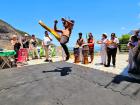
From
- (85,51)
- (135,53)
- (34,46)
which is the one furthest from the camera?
(34,46)

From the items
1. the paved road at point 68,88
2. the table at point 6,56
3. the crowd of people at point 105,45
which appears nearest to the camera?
the paved road at point 68,88

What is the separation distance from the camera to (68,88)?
22.6 feet

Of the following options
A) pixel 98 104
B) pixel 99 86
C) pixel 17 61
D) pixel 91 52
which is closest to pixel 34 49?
pixel 17 61

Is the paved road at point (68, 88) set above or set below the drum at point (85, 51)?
below

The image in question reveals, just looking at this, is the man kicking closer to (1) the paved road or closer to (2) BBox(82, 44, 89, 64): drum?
(1) the paved road

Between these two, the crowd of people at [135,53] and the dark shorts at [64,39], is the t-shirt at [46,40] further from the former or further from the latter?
the crowd of people at [135,53]

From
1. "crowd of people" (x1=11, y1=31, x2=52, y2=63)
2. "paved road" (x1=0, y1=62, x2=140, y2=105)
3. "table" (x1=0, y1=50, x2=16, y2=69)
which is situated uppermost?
"crowd of people" (x1=11, y1=31, x2=52, y2=63)

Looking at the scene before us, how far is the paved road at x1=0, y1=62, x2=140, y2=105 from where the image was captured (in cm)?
582

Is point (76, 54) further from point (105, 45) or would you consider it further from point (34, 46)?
point (34, 46)

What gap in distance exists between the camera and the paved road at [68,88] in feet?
19.1

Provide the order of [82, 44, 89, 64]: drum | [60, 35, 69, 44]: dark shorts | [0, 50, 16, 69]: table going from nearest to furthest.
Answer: [60, 35, 69, 44]: dark shorts < [0, 50, 16, 69]: table < [82, 44, 89, 64]: drum

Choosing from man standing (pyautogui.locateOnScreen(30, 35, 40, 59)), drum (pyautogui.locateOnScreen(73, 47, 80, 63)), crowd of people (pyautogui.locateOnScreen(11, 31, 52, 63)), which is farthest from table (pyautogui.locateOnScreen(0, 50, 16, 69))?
man standing (pyautogui.locateOnScreen(30, 35, 40, 59))

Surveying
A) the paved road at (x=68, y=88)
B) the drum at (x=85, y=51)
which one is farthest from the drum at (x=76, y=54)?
the paved road at (x=68, y=88)

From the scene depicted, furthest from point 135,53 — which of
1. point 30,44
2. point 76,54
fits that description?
point 30,44
